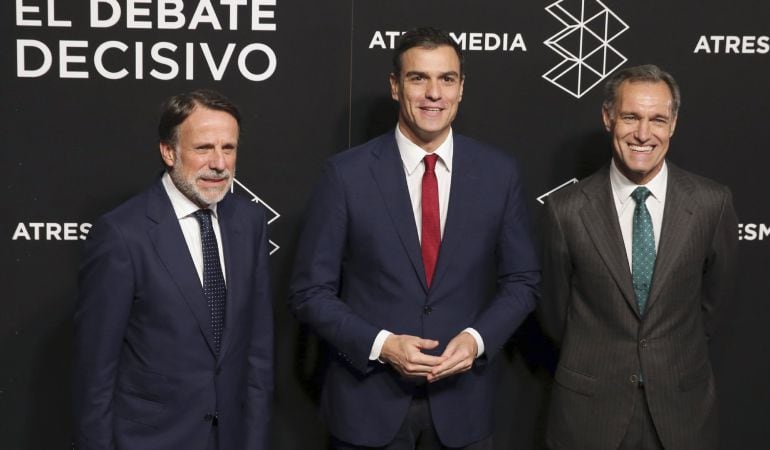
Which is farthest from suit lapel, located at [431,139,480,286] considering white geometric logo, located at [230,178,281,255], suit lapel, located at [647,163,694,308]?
white geometric logo, located at [230,178,281,255]

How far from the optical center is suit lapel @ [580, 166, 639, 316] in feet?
10.9

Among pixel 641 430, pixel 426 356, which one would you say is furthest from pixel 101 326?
pixel 641 430

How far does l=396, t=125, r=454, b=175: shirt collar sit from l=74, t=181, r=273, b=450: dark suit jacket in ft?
2.06

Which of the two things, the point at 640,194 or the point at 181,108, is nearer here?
the point at 181,108

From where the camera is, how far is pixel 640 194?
11.2 feet

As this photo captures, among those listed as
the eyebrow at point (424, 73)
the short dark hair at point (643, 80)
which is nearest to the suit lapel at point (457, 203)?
the eyebrow at point (424, 73)

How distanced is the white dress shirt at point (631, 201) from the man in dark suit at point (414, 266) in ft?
1.05

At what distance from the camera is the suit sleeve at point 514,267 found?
3.35 metres

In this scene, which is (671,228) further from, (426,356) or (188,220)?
(188,220)

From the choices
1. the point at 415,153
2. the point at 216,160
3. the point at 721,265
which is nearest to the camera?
the point at 216,160

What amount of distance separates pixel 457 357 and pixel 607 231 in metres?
0.64

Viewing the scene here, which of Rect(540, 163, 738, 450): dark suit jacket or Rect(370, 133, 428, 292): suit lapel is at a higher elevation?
Rect(370, 133, 428, 292): suit lapel

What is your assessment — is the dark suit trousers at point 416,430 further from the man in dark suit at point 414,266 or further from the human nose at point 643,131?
the human nose at point 643,131

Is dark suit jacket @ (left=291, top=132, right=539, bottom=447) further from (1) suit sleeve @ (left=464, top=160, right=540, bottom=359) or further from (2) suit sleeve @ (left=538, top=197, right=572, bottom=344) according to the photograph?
(2) suit sleeve @ (left=538, top=197, right=572, bottom=344)
